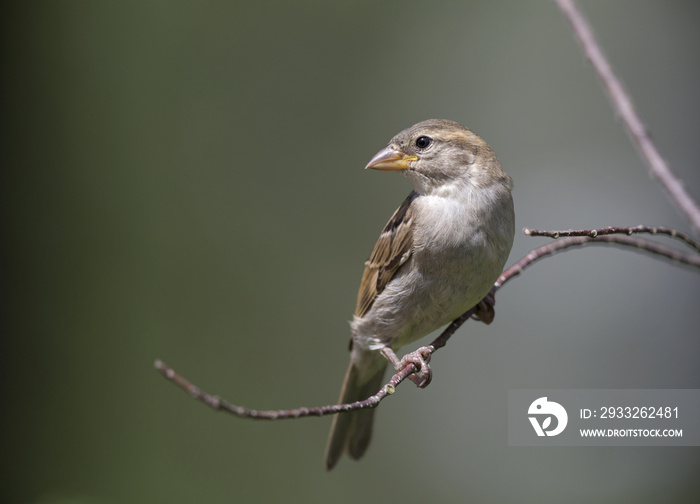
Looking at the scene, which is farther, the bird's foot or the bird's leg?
the bird's foot

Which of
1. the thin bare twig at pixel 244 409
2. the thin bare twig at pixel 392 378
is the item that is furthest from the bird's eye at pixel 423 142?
the thin bare twig at pixel 244 409

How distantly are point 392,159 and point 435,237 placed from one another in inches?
16.8

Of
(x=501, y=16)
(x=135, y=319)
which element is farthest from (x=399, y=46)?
(x=135, y=319)

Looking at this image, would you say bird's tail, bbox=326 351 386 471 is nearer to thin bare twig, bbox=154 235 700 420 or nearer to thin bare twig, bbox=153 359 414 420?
thin bare twig, bbox=154 235 700 420

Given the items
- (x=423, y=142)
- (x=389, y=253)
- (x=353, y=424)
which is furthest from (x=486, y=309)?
(x=353, y=424)

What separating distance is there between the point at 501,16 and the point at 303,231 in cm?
321

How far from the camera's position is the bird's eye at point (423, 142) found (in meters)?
3.20

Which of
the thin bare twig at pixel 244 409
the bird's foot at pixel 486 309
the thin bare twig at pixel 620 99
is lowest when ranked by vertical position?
the thin bare twig at pixel 244 409

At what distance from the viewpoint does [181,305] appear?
6.67m

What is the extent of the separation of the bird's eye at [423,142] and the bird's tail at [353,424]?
53.5 inches

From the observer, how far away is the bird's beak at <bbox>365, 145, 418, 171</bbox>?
124 inches

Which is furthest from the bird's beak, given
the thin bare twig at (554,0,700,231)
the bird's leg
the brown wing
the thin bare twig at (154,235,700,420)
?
the thin bare twig at (554,0,700,231)

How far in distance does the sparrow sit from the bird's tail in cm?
48

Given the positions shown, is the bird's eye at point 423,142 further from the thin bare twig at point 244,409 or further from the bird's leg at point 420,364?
the thin bare twig at point 244,409
